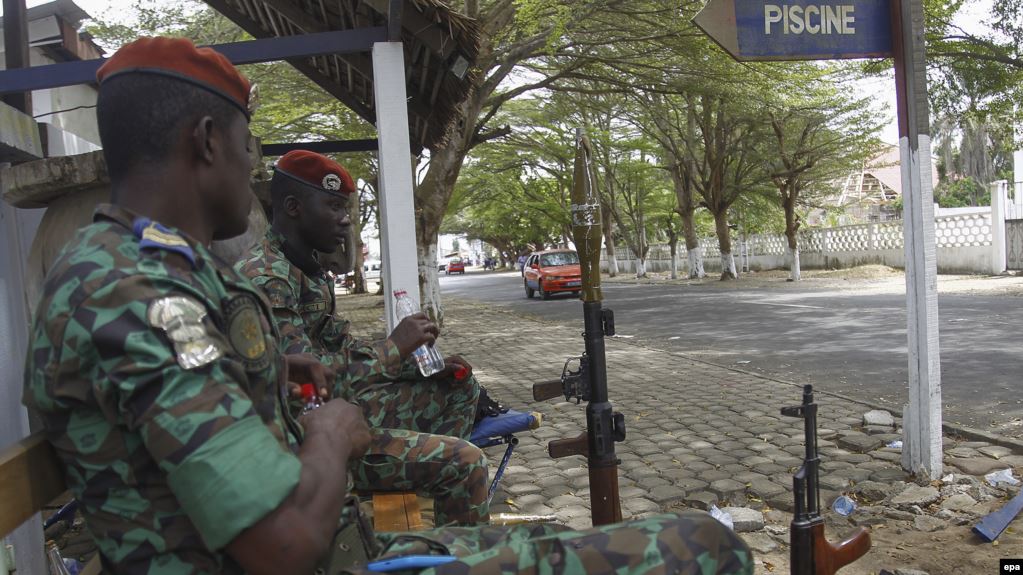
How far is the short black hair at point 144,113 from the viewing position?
1.26m

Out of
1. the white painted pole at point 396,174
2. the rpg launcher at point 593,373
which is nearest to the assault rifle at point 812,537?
the rpg launcher at point 593,373

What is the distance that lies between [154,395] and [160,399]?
0.5 inches

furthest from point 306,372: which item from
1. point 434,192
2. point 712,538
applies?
point 434,192

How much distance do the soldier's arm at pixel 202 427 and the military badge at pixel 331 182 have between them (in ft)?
5.72

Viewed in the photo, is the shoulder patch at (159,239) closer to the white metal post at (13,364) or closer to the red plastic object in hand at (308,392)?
the red plastic object in hand at (308,392)

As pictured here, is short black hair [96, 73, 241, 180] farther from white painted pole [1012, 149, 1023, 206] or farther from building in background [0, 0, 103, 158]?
white painted pole [1012, 149, 1023, 206]

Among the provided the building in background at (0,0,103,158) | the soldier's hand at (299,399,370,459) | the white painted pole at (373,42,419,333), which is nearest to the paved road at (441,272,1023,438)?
the white painted pole at (373,42,419,333)

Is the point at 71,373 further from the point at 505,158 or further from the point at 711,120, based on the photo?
the point at 505,158

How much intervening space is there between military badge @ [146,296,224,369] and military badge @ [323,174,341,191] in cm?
175

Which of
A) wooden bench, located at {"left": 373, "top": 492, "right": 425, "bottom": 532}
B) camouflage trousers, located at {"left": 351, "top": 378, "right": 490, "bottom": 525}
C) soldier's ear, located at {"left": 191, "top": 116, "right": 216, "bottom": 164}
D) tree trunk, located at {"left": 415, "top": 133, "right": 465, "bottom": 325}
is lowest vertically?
wooden bench, located at {"left": 373, "top": 492, "right": 425, "bottom": 532}

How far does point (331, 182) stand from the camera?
2836 millimetres

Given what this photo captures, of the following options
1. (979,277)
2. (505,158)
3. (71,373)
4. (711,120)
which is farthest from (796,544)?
(505,158)

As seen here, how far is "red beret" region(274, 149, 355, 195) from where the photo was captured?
281 centimetres

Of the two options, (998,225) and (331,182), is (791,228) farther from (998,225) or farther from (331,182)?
(331,182)
